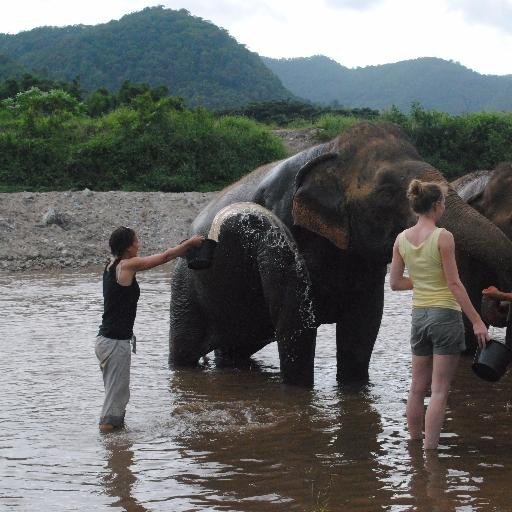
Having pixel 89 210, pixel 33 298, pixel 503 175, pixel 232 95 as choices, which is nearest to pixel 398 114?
pixel 89 210

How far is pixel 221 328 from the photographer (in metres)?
9.34

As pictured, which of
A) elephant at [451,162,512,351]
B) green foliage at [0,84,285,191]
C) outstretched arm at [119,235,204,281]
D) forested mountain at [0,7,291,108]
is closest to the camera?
outstretched arm at [119,235,204,281]

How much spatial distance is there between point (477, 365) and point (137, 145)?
2731 centimetres

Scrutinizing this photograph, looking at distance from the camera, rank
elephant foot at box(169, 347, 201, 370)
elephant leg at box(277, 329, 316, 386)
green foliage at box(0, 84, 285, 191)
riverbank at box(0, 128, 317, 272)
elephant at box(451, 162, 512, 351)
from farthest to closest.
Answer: green foliage at box(0, 84, 285, 191)
riverbank at box(0, 128, 317, 272)
elephant foot at box(169, 347, 201, 370)
elephant at box(451, 162, 512, 351)
elephant leg at box(277, 329, 316, 386)

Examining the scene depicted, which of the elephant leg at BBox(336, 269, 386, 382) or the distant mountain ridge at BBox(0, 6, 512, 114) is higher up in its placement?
the distant mountain ridge at BBox(0, 6, 512, 114)

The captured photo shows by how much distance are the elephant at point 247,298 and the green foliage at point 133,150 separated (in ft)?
67.8

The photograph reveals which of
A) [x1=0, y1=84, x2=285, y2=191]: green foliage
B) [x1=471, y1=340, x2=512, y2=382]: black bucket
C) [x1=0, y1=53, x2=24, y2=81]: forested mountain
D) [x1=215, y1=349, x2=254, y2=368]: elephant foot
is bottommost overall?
[x1=215, y1=349, x2=254, y2=368]: elephant foot

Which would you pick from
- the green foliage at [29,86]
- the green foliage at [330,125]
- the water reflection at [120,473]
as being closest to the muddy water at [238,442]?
the water reflection at [120,473]

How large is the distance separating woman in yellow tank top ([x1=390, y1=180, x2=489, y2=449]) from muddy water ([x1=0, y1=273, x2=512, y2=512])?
0.54m

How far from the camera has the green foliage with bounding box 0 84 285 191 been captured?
31250 millimetres

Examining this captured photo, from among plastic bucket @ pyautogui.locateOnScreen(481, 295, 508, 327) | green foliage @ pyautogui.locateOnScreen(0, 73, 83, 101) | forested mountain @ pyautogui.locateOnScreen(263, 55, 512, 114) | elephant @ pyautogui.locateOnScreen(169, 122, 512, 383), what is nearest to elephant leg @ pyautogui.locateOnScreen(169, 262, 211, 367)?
elephant @ pyautogui.locateOnScreen(169, 122, 512, 383)

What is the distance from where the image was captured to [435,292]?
6055 millimetres

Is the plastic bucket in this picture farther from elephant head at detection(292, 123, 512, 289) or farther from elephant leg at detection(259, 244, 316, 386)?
elephant leg at detection(259, 244, 316, 386)

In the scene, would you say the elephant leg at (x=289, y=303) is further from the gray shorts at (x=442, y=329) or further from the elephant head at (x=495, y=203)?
the elephant head at (x=495, y=203)
